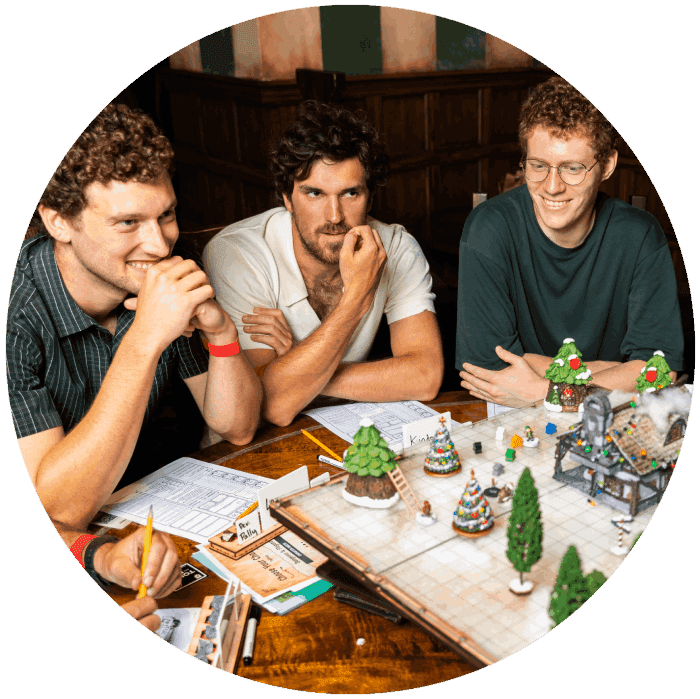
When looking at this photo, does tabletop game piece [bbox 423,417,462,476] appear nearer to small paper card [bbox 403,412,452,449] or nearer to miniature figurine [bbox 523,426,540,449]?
small paper card [bbox 403,412,452,449]

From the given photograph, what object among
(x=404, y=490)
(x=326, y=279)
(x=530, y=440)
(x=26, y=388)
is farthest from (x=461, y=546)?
(x=26, y=388)

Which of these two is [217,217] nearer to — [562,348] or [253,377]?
[253,377]

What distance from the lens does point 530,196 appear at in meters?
2.07

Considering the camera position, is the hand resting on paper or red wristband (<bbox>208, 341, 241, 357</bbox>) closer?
the hand resting on paper

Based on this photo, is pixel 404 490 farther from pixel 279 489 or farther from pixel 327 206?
pixel 327 206

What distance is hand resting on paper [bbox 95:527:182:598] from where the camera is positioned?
6.20 ft

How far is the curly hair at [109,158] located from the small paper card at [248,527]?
900 millimetres

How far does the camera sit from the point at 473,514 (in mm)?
1787

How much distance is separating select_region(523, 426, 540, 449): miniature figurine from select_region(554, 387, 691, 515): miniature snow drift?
81mm

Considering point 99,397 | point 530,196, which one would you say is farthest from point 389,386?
point 99,397

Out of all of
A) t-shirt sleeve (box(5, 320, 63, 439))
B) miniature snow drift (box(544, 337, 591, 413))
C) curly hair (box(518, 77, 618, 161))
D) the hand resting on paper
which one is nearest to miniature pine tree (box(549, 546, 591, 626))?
miniature snow drift (box(544, 337, 591, 413))

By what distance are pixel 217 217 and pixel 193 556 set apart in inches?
35.9

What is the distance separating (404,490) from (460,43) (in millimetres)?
1266

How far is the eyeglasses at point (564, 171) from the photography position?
202 centimetres
